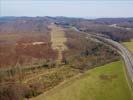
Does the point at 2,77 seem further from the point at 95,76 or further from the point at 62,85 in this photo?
the point at 95,76

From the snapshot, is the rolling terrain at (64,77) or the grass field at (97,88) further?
the rolling terrain at (64,77)

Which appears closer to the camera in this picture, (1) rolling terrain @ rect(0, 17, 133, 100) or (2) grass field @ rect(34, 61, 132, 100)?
(2) grass field @ rect(34, 61, 132, 100)

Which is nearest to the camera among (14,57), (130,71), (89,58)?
(130,71)

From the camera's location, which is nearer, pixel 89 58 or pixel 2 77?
pixel 2 77

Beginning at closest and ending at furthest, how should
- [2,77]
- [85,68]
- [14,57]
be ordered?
[2,77] < [85,68] < [14,57]

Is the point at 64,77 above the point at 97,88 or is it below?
below

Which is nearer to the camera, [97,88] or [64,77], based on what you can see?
[97,88]

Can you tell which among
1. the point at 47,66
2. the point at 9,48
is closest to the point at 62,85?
the point at 47,66
